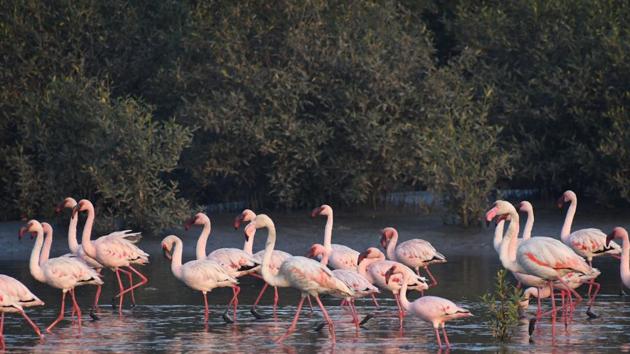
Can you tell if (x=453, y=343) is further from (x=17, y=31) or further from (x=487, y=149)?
(x=17, y=31)

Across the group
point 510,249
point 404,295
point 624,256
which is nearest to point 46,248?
point 404,295

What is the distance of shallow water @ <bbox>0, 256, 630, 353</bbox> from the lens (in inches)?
581

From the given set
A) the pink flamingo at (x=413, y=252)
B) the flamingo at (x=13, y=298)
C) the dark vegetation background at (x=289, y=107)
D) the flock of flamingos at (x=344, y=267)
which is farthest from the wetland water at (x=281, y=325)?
the dark vegetation background at (x=289, y=107)

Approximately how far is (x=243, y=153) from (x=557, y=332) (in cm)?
1388

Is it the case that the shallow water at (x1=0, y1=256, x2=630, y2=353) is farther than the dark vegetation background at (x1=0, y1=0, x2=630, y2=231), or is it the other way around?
the dark vegetation background at (x1=0, y1=0, x2=630, y2=231)

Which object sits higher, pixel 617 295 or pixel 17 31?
pixel 17 31

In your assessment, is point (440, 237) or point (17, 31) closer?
point (440, 237)

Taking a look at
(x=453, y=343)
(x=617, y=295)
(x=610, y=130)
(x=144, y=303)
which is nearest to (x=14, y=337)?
(x=144, y=303)

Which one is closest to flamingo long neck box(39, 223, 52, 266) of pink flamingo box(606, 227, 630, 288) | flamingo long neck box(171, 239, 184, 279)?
flamingo long neck box(171, 239, 184, 279)

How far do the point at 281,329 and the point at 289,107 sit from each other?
12320mm

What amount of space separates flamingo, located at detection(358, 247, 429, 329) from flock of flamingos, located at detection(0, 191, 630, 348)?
1 centimetres

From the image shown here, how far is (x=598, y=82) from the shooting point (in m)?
29.5

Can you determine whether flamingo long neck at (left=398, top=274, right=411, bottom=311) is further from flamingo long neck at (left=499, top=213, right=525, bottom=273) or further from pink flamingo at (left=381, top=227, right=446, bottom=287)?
pink flamingo at (left=381, top=227, right=446, bottom=287)

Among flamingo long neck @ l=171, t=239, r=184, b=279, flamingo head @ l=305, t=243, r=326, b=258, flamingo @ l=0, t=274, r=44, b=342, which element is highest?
flamingo head @ l=305, t=243, r=326, b=258
